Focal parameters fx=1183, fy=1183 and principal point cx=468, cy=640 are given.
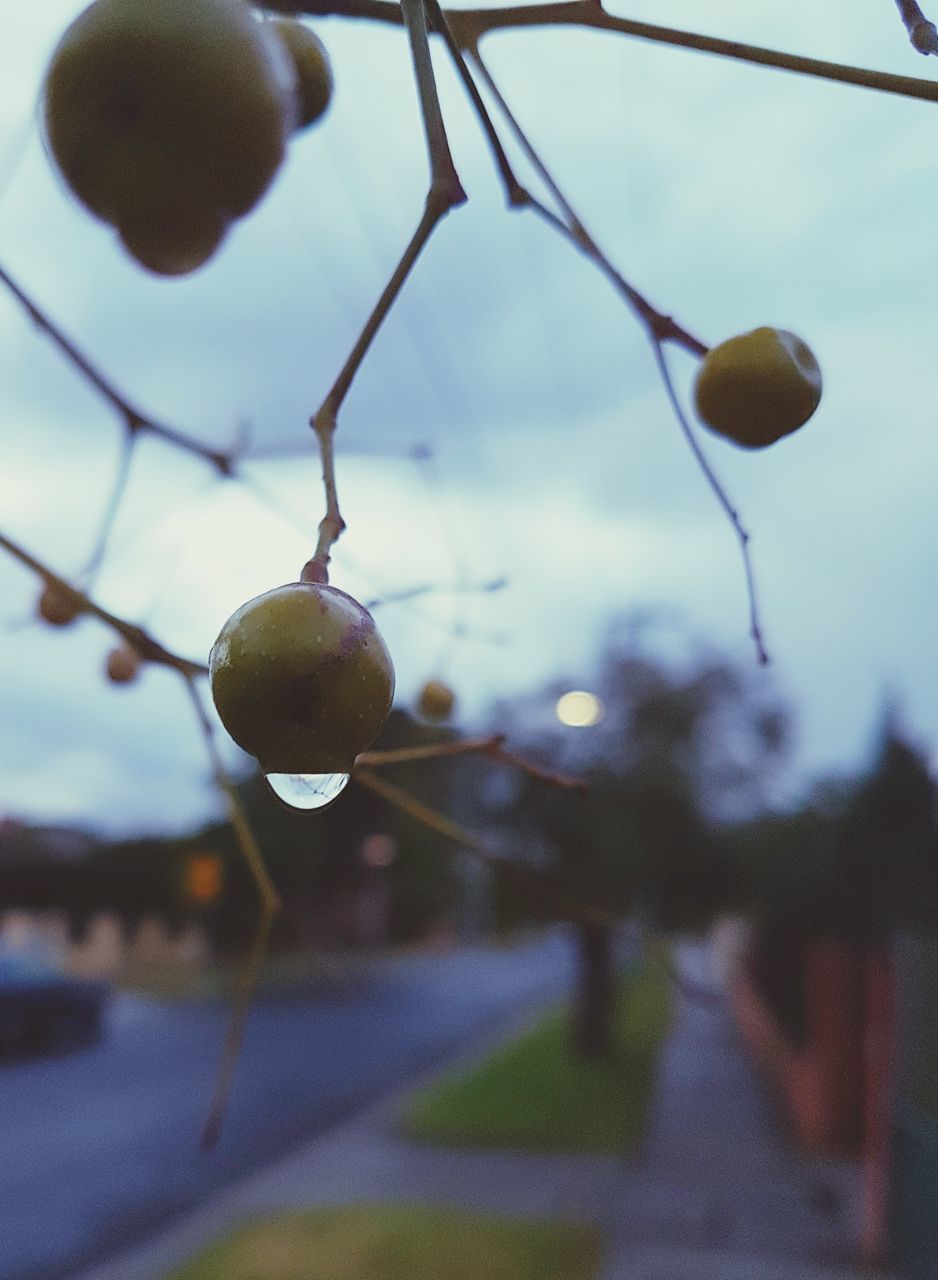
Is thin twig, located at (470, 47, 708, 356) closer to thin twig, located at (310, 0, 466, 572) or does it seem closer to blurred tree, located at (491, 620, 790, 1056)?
thin twig, located at (310, 0, 466, 572)

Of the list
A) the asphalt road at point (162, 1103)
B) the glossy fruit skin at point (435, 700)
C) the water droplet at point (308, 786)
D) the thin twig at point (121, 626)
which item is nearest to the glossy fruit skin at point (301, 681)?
the water droplet at point (308, 786)

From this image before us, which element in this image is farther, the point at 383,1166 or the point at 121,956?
the point at 121,956

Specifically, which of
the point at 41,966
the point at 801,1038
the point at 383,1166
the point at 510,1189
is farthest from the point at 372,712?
the point at 41,966

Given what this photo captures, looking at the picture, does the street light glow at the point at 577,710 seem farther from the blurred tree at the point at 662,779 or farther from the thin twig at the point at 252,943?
the blurred tree at the point at 662,779

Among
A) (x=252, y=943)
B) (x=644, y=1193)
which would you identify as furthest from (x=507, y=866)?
(x=644, y=1193)

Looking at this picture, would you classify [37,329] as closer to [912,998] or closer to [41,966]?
[912,998]

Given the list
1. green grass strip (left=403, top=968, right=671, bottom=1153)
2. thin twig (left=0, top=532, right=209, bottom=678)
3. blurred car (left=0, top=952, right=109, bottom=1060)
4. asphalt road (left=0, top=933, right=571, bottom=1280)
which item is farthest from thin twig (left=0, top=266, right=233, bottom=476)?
blurred car (left=0, top=952, right=109, bottom=1060)
